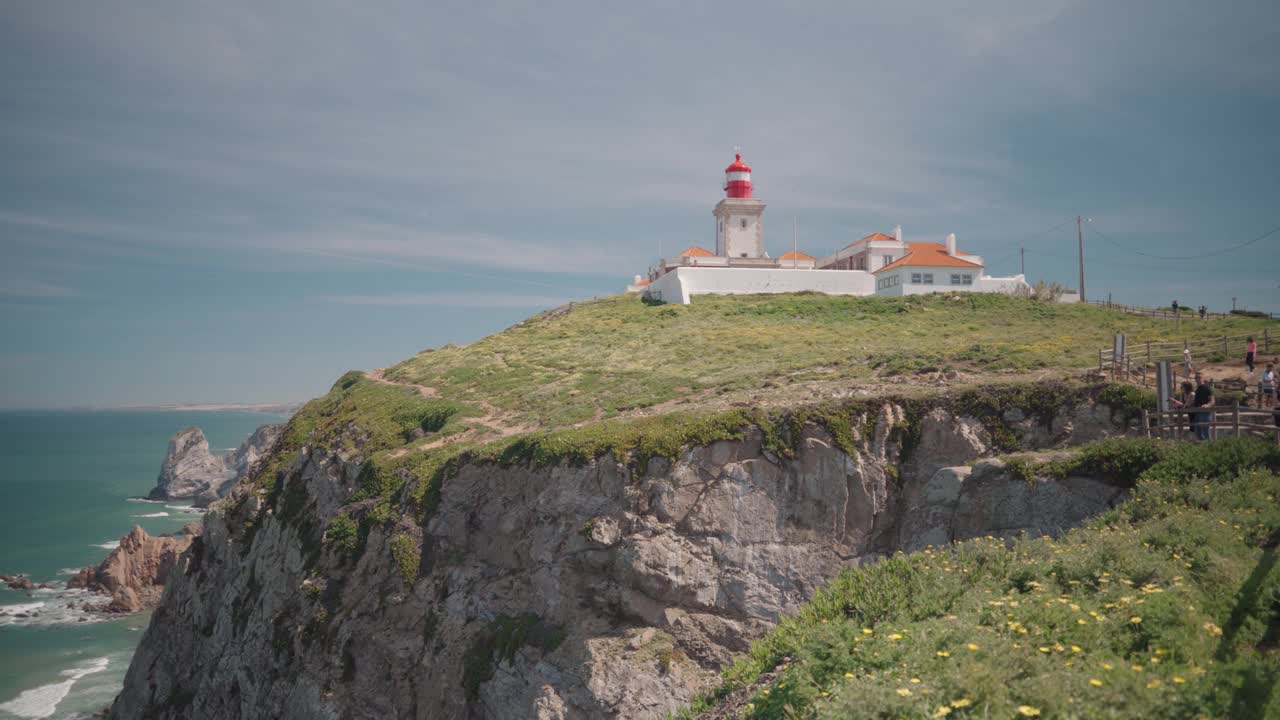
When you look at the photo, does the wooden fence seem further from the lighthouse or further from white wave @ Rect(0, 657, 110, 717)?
white wave @ Rect(0, 657, 110, 717)

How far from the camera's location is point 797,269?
Result: 193 ft

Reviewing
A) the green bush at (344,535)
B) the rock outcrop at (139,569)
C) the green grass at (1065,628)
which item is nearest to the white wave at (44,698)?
the rock outcrop at (139,569)

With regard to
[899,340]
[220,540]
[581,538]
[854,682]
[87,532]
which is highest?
[899,340]

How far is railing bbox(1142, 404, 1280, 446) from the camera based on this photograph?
52.6 ft

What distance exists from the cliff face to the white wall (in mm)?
37218

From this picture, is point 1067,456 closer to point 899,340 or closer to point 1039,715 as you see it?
point 1039,715

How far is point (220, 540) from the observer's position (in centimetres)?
3045

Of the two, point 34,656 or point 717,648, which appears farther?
point 34,656

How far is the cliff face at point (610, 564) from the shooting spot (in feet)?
57.9

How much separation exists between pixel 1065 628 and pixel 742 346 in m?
30.5

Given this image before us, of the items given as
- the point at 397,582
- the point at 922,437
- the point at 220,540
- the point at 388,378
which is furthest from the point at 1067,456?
the point at 388,378

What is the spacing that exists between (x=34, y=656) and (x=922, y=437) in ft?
168

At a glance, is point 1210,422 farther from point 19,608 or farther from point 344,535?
point 19,608

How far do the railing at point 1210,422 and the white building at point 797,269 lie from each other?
1465 inches
